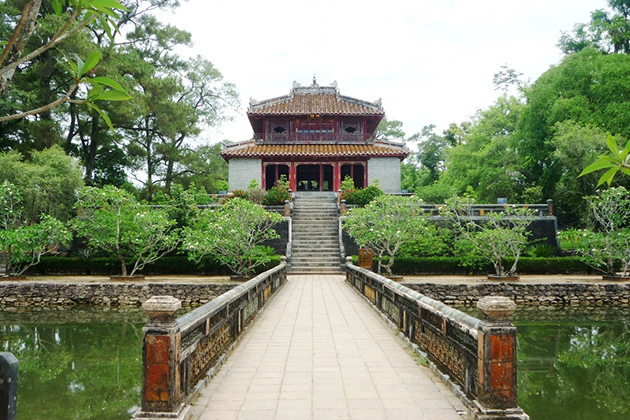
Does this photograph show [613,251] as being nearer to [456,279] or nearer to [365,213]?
[456,279]

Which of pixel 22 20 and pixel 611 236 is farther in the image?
pixel 611 236

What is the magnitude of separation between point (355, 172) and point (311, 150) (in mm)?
3670

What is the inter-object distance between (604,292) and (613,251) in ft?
6.79

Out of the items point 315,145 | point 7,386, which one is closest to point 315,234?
point 315,145

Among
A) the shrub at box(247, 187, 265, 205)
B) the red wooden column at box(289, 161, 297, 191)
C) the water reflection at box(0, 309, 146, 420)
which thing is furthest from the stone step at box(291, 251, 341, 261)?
the red wooden column at box(289, 161, 297, 191)

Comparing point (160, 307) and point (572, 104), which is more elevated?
point (572, 104)

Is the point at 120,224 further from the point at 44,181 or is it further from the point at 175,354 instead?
the point at 175,354

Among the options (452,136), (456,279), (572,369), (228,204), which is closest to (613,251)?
(456,279)

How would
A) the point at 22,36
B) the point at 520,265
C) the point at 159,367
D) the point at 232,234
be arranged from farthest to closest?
the point at 520,265
the point at 232,234
the point at 159,367
the point at 22,36

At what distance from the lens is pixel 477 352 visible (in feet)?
12.3

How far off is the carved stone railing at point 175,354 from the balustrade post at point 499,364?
2367 millimetres

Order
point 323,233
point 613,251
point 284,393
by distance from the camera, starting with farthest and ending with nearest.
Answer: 1. point 323,233
2. point 613,251
3. point 284,393

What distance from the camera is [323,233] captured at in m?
20.9

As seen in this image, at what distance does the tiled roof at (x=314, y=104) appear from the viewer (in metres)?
27.7
